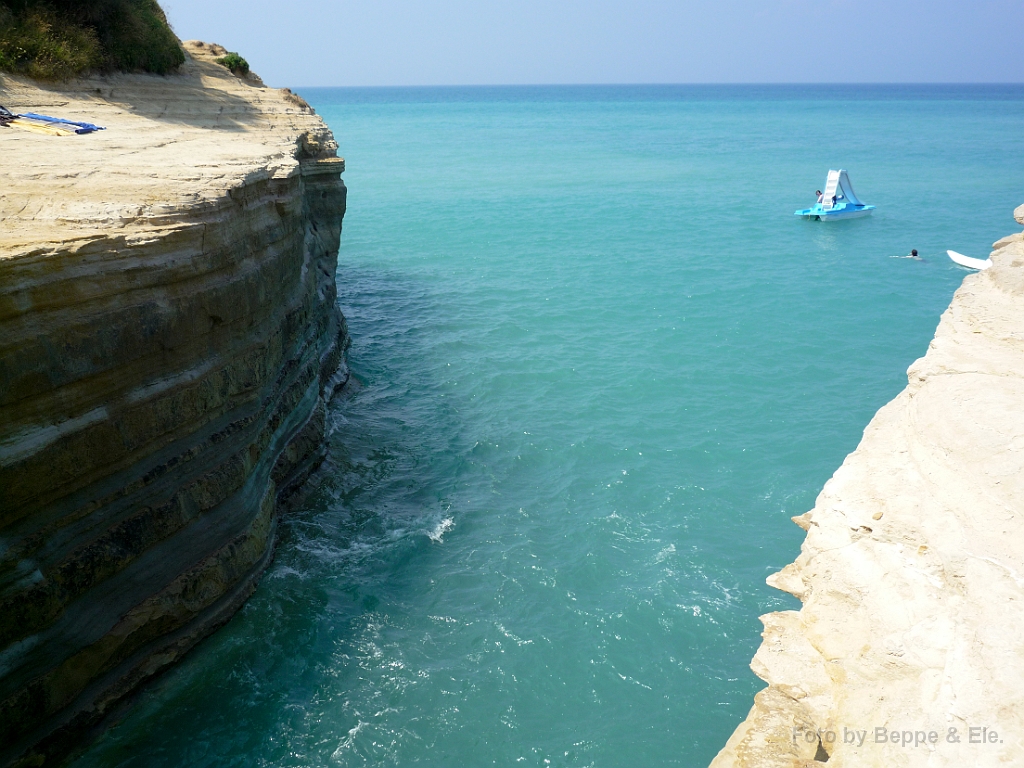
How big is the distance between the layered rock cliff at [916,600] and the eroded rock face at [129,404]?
7.96 metres

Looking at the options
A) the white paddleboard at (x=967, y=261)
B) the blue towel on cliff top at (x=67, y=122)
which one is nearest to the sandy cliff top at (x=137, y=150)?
the blue towel on cliff top at (x=67, y=122)

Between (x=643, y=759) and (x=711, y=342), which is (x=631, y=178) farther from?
(x=643, y=759)

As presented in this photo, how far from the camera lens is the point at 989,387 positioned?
26.0 ft

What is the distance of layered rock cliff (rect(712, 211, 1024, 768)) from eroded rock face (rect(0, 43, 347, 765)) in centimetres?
796

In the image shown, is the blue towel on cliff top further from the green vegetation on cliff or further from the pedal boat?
the pedal boat

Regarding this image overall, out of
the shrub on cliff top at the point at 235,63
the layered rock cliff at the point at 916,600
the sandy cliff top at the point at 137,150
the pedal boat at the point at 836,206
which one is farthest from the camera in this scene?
the pedal boat at the point at 836,206

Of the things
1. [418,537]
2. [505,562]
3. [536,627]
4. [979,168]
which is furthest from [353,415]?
[979,168]

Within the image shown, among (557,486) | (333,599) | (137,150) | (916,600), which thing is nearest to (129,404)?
(333,599)

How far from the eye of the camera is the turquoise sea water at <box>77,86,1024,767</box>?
426 inches

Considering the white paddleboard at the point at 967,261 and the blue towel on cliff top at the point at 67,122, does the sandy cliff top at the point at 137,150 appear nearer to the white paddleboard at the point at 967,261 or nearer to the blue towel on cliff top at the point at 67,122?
the blue towel on cliff top at the point at 67,122

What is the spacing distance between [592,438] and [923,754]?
12.9 m

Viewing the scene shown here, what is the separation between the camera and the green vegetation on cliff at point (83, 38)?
18.8 meters

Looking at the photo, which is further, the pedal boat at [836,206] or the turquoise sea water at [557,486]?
the pedal boat at [836,206]

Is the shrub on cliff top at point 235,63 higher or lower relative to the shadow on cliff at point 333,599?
higher
